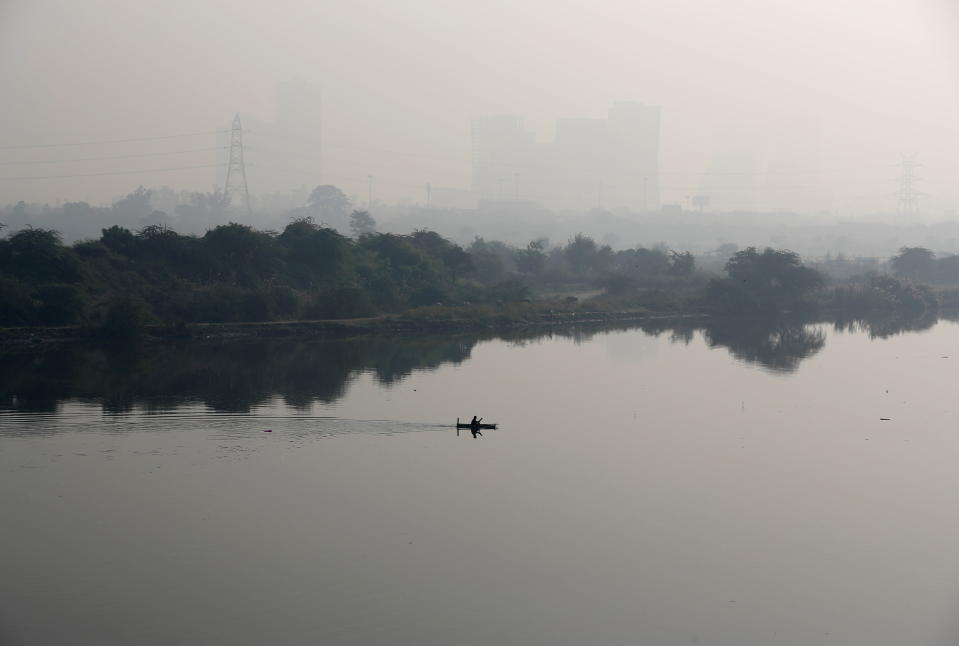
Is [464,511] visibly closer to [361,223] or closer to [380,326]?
[380,326]

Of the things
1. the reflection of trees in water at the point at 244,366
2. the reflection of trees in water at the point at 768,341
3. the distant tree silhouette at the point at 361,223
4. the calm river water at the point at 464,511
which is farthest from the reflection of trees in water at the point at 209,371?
the distant tree silhouette at the point at 361,223

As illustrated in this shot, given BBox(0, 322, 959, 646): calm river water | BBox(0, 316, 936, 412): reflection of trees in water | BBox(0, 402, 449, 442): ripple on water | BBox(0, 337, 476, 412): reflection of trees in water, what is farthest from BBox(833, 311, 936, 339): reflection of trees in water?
BBox(0, 402, 449, 442): ripple on water

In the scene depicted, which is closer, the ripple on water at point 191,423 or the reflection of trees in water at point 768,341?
the ripple on water at point 191,423

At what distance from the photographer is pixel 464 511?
503 inches

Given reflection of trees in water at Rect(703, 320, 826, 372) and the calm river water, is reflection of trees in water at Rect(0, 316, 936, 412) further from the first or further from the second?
the calm river water

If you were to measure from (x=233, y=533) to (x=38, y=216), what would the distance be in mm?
89059

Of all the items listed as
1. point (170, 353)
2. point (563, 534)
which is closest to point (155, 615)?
point (563, 534)

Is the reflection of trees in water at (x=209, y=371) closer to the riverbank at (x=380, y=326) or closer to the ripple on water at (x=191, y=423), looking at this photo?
the ripple on water at (x=191, y=423)

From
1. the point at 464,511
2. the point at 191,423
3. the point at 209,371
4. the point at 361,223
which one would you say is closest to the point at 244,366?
the point at 209,371

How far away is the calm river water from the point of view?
31.6 ft

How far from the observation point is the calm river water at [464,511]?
9633 millimetres

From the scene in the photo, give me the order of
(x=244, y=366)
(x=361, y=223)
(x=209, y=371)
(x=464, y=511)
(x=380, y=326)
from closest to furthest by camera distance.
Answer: (x=464, y=511) < (x=209, y=371) < (x=244, y=366) < (x=380, y=326) < (x=361, y=223)

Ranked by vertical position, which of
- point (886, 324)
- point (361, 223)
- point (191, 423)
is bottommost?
point (191, 423)

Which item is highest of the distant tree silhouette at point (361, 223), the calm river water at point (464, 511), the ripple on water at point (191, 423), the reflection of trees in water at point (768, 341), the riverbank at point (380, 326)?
the distant tree silhouette at point (361, 223)
